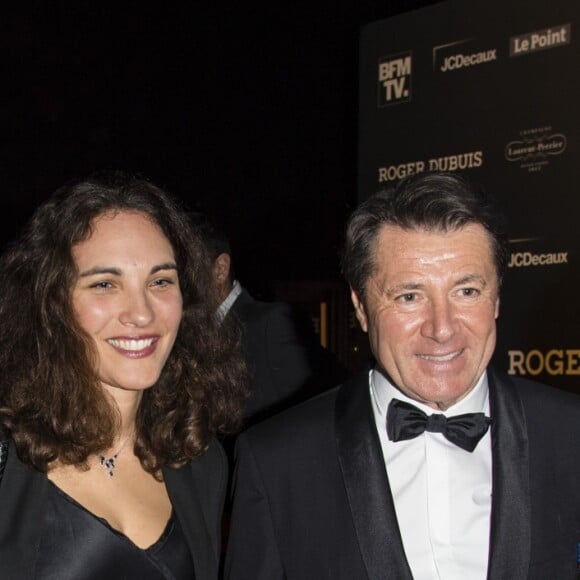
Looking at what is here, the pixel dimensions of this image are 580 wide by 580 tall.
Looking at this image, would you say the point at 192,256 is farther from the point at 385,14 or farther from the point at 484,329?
the point at 385,14

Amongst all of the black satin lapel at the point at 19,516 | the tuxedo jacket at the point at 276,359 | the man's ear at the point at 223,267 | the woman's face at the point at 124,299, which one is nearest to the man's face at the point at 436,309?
the woman's face at the point at 124,299

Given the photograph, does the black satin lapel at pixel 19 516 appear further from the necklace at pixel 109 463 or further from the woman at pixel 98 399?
the necklace at pixel 109 463

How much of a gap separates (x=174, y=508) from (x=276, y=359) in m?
1.59

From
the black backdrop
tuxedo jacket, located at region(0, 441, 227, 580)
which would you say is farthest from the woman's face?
the black backdrop

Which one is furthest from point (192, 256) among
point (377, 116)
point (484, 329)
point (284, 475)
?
point (377, 116)

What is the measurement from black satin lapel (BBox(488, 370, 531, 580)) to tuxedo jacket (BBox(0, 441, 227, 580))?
80 cm

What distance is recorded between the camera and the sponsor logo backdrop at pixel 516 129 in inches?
148

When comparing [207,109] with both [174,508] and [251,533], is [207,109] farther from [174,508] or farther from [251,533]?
[251,533]

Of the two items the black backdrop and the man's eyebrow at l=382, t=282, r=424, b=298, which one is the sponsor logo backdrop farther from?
the man's eyebrow at l=382, t=282, r=424, b=298

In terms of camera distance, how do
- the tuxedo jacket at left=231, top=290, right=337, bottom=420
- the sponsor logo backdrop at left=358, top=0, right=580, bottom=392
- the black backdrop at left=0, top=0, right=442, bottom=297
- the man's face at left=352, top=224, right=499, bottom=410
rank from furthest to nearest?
1. the black backdrop at left=0, top=0, right=442, bottom=297
2. the tuxedo jacket at left=231, top=290, right=337, bottom=420
3. the sponsor logo backdrop at left=358, top=0, right=580, bottom=392
4. the man's face at left=352, top=224, right=499, bottom=410

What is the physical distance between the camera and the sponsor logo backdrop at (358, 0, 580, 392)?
376 cm

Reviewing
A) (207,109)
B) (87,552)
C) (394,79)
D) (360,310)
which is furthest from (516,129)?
(207,109)

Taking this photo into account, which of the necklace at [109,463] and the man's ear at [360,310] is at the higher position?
the man's ear at [360,310]

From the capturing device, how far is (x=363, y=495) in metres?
2.00
